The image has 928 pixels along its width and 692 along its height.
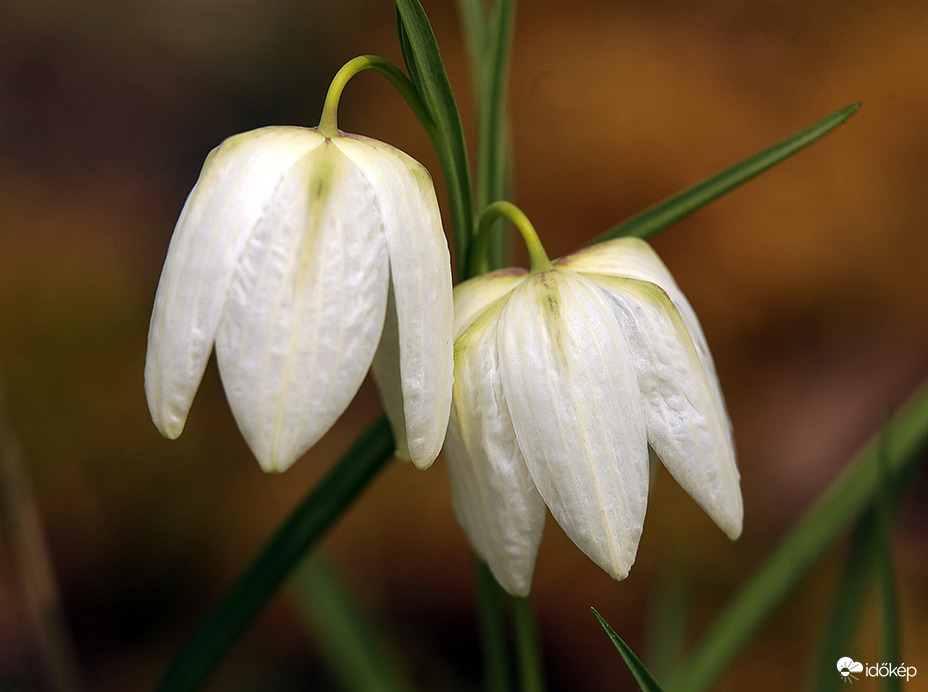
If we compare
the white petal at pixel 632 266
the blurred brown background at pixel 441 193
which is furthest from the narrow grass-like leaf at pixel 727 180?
the blurred brown background at pixel 441 193

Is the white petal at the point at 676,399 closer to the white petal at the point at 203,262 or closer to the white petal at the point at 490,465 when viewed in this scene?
the white petal at the point at 490,465

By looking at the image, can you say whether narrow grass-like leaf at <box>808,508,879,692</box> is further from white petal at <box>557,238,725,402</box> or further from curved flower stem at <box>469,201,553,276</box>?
curved flower stem at <box>469,201,553,276</box>

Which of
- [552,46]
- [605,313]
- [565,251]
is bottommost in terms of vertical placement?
[565,251]

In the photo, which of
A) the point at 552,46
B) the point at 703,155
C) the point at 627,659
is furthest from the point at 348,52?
the point at 627,659

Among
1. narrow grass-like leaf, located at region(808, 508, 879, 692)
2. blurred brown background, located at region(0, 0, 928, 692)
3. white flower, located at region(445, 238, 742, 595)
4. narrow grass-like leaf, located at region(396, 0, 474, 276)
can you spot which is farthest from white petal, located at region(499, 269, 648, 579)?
blurred brown background, located at region(0, 0, 928, 692)

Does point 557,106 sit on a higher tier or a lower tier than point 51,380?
higher

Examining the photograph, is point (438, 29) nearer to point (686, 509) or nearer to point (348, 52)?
point (348, 52)

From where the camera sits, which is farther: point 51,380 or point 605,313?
point 51,380
